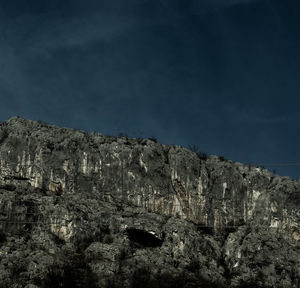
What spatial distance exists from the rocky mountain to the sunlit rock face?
12cm

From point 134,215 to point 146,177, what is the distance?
6472mm

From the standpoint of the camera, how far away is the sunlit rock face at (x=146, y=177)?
267 feet

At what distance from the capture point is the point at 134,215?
3086 inches

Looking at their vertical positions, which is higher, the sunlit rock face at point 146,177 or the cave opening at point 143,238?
the sunlit rock face at point 146,177

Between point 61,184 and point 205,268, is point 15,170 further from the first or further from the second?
point 205,268

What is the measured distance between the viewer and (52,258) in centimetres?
6806

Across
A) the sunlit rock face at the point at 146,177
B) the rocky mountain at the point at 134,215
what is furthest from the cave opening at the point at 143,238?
the sunlit rock face at the point at 146,177

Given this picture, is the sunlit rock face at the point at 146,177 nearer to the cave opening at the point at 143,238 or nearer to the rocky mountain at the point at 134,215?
the rocky mountain at the point at 134,215

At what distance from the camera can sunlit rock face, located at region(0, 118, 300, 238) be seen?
8125cm

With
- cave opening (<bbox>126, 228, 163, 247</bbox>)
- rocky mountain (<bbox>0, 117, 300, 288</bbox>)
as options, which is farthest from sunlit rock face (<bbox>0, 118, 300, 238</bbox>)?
cave opening (<bbox>126, 228, 163, 247</bbox>)

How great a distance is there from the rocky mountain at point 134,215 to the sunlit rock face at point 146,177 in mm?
119

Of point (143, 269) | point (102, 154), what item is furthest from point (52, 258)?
point (102, 154)

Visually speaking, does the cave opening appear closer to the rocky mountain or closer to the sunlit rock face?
the rocky mountain

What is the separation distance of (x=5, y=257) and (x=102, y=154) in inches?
815
